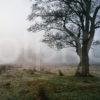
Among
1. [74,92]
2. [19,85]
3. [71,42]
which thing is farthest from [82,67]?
[74,92]

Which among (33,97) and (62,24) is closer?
(33,97)

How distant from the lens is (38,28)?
34906 millimetres

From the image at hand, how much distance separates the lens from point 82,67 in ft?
113

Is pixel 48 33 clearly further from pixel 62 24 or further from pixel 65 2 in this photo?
pixel 65 2

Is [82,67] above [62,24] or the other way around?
the other way around

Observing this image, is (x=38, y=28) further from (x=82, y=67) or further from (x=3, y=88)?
(x=3, y=88)

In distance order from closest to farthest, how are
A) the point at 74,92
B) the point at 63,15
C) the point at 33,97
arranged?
the point at 33,97 < the point at 74,92 < the point at 63,15

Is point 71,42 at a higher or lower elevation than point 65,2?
lower

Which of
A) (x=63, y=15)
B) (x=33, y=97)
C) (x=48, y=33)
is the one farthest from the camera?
(x=48, y=33)

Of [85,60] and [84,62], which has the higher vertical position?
[85,60]

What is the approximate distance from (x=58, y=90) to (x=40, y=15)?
47.7 feet

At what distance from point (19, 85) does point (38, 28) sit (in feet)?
37.1

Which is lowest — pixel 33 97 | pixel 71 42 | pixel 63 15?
pixel 33 97

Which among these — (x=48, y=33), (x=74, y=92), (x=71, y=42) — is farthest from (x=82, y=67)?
(x=74, y=92)
